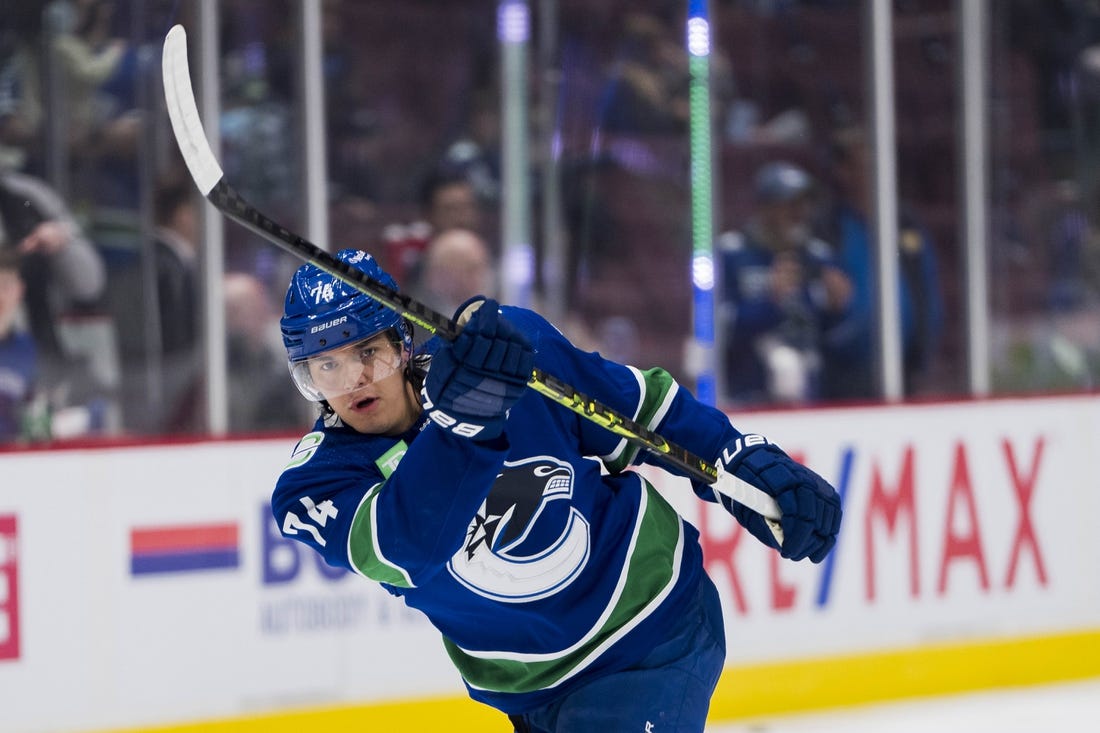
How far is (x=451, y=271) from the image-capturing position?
4.59m

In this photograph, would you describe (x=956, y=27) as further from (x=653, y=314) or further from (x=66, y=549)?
(x=66, y=549)

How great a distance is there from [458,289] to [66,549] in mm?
1477

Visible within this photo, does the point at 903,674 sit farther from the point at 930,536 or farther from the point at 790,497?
the point at 790,497

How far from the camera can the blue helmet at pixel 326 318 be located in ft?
6.19

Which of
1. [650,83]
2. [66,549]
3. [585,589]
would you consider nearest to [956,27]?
[650,83]

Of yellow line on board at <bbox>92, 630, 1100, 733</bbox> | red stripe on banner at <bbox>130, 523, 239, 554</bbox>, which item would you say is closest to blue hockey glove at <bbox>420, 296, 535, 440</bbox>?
red stripe on banner at <bbox>130, 523, 239, 554</bbox>

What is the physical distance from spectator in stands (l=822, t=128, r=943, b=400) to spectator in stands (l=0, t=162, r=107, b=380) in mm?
2242

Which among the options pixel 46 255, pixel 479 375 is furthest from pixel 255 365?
pixel 479 375

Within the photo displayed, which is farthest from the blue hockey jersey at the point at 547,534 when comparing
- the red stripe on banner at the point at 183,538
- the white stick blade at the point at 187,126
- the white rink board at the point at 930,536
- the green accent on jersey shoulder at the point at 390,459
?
the white rink board at the point at 930,536

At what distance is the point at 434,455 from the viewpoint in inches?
66.3

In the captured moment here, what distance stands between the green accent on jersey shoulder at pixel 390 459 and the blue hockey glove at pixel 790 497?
1.49 ft

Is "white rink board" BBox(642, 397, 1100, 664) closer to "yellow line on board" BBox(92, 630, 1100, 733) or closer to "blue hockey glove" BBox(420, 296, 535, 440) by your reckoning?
"yellow line on board" BBox(92, 630, 1100, 733)

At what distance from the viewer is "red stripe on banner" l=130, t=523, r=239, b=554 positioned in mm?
3594

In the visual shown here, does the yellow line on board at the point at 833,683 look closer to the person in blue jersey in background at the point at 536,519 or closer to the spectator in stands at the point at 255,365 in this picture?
Answer: the spectator in stands at the point at 255,365
